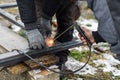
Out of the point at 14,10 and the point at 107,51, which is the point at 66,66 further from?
the point at 14,10

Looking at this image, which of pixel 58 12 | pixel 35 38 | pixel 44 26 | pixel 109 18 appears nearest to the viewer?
pixel 109 18

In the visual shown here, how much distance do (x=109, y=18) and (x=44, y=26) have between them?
5.16 ft

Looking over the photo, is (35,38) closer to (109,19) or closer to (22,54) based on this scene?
(22,54)

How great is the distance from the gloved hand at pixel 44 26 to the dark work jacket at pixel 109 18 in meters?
1.33

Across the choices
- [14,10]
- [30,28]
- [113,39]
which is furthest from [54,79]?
[14,10]

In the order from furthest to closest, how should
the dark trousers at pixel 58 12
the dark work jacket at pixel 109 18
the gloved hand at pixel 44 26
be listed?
the gloved hand at pixel 44 26, the dark trousers at pixel 58 12, the dark work jacket at pixel 109 18

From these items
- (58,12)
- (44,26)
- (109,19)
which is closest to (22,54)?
(44,26)

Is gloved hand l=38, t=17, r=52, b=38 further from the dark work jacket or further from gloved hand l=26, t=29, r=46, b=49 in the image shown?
the dark work jacket

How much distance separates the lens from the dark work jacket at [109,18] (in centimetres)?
248

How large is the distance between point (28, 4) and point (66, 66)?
1.35 metres

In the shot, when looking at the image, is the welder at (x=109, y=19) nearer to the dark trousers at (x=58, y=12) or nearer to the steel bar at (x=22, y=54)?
the dark trousers at (x=58, y=12)

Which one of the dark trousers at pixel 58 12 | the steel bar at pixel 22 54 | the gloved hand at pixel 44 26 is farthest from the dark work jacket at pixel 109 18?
the gloved hand at pixel 44 26

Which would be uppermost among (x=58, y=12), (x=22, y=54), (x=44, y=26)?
(x=58, y=12)

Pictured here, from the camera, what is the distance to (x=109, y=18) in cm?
262
